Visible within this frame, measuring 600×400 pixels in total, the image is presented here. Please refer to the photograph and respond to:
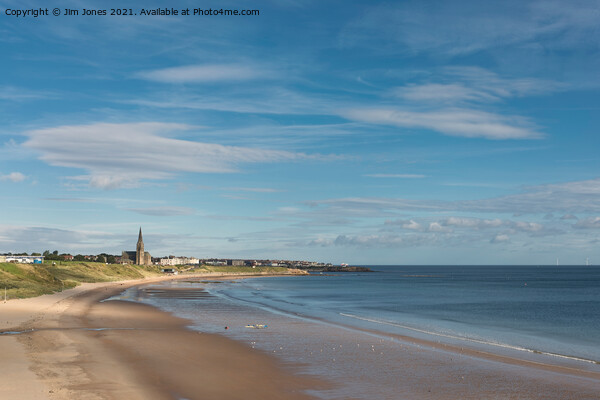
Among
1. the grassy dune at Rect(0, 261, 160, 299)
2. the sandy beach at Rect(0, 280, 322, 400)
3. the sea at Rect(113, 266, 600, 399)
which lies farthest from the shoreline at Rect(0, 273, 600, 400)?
the grassy dune at Rect(0, 261, 160, 299)

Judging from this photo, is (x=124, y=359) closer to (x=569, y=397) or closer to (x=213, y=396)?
(x=213, y=396)

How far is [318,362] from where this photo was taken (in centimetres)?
2456

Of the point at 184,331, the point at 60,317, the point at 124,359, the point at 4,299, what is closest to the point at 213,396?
the point at 124,359

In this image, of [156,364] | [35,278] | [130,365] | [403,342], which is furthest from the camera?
[35,278]

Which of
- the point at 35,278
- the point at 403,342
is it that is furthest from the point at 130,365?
the point at 35,278

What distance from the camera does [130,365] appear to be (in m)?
22.2

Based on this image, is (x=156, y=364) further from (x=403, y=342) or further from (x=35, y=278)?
(x=35, y=278)

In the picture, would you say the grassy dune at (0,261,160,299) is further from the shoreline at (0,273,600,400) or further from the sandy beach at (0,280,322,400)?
the sandy beach at (0,280,322,400)

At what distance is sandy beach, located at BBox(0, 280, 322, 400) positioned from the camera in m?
17.7

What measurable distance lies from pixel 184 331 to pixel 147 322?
6.49m

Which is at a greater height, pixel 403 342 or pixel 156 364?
pixel 156 364

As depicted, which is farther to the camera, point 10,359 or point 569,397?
point 10,359

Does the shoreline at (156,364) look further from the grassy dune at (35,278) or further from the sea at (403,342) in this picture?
the grassy dune at (35,278)

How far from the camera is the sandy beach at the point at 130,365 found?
17703 mm
